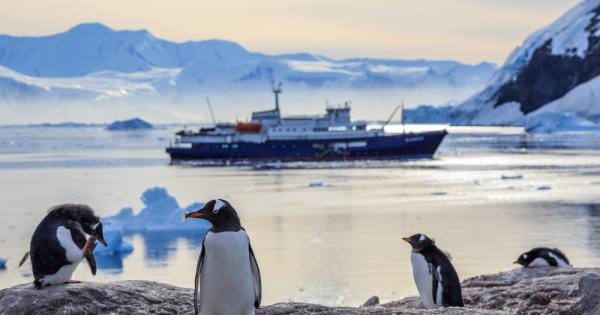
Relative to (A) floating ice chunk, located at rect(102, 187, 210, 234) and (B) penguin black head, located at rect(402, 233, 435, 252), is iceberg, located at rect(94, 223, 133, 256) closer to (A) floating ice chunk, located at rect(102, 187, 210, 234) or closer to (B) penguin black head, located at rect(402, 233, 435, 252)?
(A) floating ice chunk, located at rect(102, 187, 210, 234)

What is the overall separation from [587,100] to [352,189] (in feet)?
362

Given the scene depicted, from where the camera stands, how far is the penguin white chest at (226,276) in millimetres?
6680

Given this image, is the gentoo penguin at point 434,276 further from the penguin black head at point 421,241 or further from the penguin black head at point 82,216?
the penguin black head at point 82,216

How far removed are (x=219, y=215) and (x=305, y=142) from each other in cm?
6757

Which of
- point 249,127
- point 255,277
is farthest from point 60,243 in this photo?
point 249,127

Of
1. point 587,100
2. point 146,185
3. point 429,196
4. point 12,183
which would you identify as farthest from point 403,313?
point 587,100

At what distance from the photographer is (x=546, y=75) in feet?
581

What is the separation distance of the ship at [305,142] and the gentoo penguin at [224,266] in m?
66.8

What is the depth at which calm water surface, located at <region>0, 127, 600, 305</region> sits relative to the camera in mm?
19766

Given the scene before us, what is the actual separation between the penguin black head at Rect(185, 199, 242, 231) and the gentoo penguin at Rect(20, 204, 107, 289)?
1330 millimetres

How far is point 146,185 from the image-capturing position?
166ft

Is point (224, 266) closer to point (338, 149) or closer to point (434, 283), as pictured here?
point (434, 283)

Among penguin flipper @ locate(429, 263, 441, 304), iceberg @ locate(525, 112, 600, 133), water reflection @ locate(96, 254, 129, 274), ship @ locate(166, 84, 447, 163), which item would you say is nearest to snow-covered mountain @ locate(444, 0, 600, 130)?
iceberg @ locate(525, 112, 600, 133)

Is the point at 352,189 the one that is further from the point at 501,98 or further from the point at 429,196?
the point at 501,98
